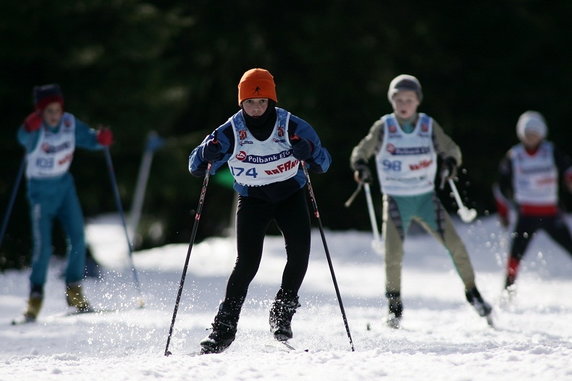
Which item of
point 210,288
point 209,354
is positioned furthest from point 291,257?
point 210,288

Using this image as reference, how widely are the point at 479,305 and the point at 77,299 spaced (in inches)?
134

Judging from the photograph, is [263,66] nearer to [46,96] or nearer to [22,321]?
[46,96]

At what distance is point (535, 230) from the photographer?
836cm

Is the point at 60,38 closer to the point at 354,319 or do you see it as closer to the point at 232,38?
the point at 232,38

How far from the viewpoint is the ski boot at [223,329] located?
17.4 ft

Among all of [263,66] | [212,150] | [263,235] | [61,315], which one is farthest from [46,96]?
[263,66]

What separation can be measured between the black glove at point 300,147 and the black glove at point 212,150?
17.4 inches

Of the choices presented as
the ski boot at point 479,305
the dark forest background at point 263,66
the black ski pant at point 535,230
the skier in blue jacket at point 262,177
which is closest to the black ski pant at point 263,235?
the skier in blue jacket at point 262,177

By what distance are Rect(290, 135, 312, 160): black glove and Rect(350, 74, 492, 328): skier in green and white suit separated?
1436 millimetres

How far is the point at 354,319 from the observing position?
281 inches

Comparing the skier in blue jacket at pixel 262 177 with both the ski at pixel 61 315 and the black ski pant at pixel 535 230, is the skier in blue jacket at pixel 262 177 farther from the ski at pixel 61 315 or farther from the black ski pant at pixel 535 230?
the black ski pant at pixel 535 230

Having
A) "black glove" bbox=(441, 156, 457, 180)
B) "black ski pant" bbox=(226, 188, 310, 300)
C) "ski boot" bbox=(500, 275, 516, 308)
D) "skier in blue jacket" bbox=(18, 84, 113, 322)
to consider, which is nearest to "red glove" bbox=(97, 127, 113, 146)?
"skier in blue jacket" bbox=(18, 84, 113, 322)

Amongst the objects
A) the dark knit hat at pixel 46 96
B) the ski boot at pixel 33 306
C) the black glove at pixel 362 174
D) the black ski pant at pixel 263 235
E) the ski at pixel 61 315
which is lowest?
the ski at pixel 61 315

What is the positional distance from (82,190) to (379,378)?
8775mm
